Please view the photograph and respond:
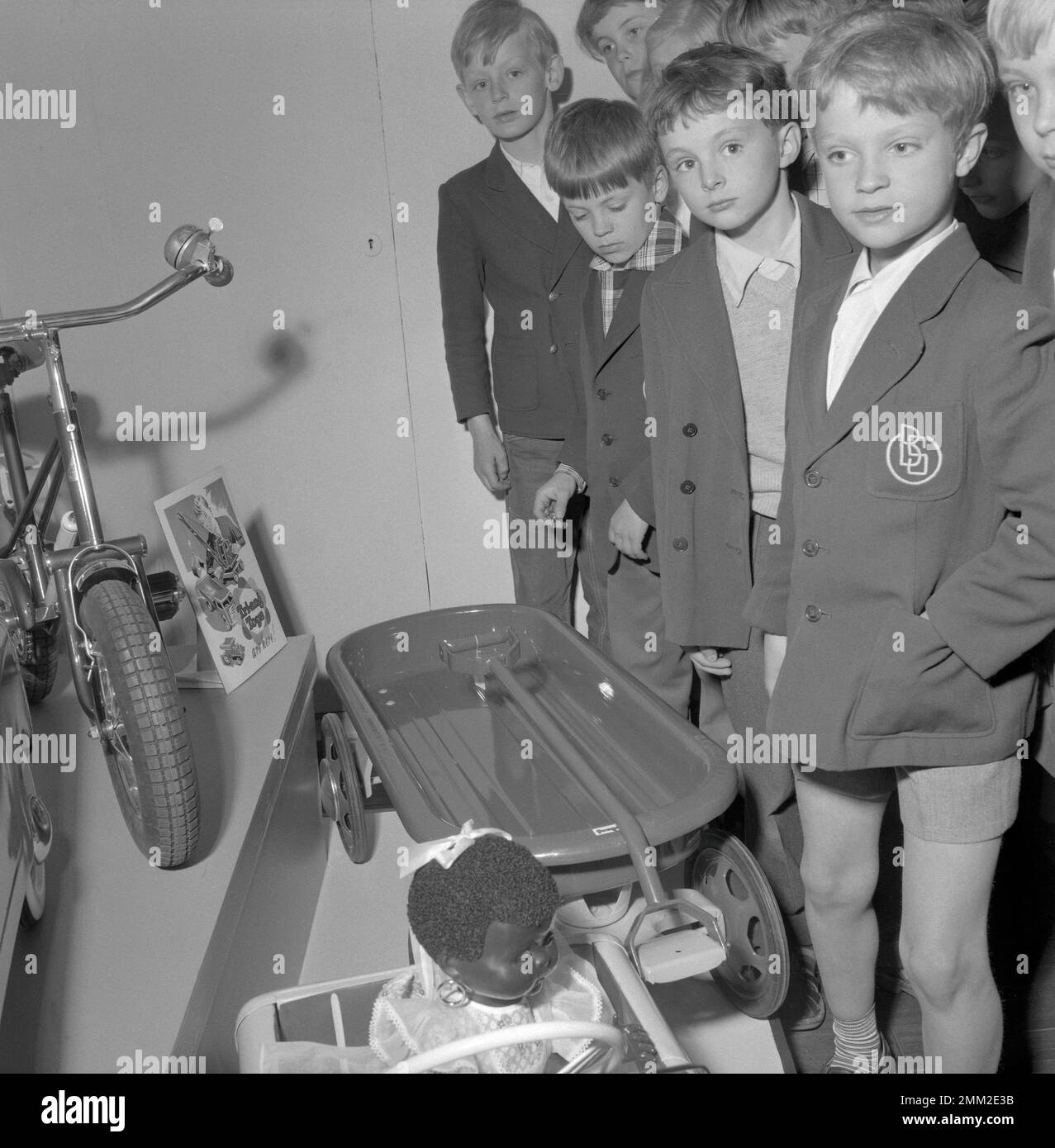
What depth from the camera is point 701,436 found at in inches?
60.1

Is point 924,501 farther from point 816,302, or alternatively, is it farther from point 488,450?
point 488,450

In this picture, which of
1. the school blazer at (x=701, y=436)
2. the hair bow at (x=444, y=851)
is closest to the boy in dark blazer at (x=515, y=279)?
the school blazer at (x=701, y=436)

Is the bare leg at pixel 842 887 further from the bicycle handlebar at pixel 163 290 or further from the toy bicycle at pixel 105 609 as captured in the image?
the bicycle handlebar at pixel 163 290

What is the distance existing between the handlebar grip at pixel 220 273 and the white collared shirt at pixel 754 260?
0.72 meters

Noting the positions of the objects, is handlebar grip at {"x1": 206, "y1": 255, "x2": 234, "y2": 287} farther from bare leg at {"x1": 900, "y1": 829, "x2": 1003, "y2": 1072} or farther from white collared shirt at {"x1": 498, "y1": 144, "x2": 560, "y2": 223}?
bare leg at {"x1": 900, "y1": 829, "x2": 1003, "y2": 1072}

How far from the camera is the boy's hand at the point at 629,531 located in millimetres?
1772

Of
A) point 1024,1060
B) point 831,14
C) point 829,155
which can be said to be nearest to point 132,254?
point 831,14

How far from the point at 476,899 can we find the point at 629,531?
3.10 feet

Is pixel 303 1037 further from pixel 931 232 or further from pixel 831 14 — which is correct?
pixel 831 14

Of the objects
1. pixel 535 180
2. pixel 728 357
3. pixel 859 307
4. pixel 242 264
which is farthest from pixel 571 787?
pixel 242 264

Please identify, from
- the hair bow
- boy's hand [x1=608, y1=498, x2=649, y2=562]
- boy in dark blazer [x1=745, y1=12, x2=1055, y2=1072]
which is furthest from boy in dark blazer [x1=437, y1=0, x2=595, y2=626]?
the hair bow

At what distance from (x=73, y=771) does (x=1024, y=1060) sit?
1392mm

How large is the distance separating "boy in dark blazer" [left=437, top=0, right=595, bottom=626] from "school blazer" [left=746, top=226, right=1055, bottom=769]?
106 cm

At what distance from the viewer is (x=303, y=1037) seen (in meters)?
1.07
